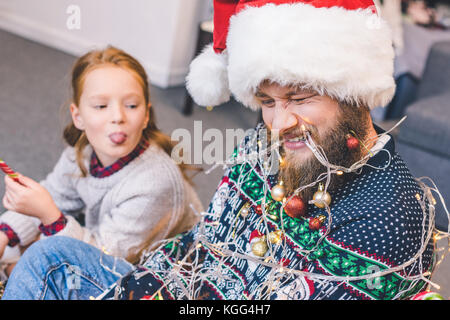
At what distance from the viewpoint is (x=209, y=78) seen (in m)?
0.90

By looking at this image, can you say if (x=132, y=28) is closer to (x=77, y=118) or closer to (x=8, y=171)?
(x=77, y=118)

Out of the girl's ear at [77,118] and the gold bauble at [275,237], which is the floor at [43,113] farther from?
the gold bauble at [275,237]

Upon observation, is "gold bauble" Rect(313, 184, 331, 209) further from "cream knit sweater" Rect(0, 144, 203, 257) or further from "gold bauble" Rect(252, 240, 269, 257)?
"cream knit sweater" Rect(0, 144, 203, 257)

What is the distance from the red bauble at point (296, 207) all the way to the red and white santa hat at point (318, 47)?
196mm

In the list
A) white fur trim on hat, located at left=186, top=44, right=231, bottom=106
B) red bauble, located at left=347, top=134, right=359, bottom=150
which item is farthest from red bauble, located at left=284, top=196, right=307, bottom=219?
white fur trim on hat, located at left=186, top=44, right=231, bottom=106

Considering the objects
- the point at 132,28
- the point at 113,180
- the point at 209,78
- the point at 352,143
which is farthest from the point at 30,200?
the point at 132,28

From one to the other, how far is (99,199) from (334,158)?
68 cm

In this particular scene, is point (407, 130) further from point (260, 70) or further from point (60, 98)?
point (60, 98)

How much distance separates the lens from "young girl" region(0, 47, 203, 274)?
3.48ft

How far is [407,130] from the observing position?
1.87 m
